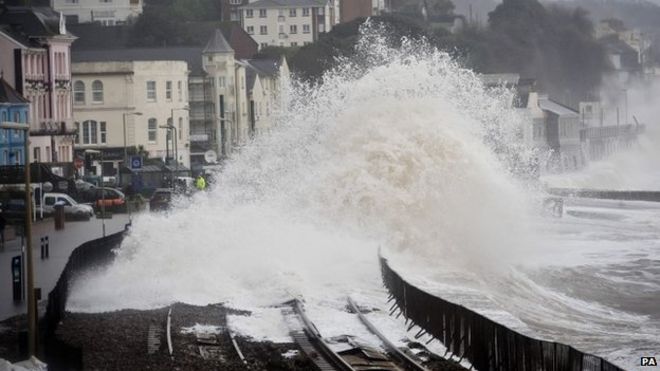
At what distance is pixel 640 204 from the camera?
84812 mm

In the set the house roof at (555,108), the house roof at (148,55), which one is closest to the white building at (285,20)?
the house roof at (555,108)

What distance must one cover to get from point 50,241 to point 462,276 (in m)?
14.0

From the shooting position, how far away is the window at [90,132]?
89062 mm

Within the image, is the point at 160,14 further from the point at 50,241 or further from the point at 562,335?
the point at 562,335

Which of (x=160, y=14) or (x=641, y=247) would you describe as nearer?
(x=641, y=247)

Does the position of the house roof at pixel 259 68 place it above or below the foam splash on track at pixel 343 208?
above

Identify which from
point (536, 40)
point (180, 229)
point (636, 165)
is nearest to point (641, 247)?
point (180, 229)

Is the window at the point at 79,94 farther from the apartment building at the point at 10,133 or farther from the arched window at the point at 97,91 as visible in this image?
the apartment building at the point at 10,133

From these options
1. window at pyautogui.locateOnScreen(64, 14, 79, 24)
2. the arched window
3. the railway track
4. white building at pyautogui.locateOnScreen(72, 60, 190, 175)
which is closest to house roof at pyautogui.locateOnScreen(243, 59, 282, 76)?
window at pyautogui.locateOnScreen(64, 14, 79, 24)

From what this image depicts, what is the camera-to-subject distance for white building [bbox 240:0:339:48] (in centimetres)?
17475

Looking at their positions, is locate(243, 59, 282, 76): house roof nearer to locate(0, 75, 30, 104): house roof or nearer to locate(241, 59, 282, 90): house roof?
locate(241, 59, 282, 90): house roof

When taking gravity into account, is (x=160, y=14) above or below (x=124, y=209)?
above

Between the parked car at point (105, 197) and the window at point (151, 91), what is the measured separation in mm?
25224

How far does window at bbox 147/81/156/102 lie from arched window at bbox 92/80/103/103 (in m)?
3.44
